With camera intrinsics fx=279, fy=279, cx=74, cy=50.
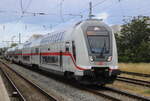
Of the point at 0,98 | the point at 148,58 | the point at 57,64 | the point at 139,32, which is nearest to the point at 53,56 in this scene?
the point at 57,64

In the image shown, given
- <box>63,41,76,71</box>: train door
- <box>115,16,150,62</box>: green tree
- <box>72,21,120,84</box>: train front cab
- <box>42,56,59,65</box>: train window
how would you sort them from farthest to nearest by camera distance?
<box>115,16,150,62</box>: green tree
<box>42,56,59,65</box>: train window
<box>63,41,76,71</box>: train door
<box>72,21,120,84</box>: train front cab

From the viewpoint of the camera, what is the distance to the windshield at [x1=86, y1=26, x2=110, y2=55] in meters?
13.9

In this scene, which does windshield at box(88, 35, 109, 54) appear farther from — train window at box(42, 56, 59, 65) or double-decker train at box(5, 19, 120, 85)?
train window at box(42, 56, 59, 65)

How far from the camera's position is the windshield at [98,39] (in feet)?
45.6

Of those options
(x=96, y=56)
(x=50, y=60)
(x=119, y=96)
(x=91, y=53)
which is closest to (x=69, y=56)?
(x=91, y=53)

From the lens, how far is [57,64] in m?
17.5

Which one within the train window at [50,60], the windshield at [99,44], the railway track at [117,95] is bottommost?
the railway track at [117,95]

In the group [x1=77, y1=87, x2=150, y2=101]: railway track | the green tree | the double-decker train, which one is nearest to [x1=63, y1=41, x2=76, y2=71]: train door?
the double-decker train

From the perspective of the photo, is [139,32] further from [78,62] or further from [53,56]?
[78,62]

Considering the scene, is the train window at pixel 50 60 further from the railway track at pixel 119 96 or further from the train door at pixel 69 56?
the railway track at pixel 119 96

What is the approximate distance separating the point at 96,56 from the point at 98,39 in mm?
939

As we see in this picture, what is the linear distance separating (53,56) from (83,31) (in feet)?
16.1

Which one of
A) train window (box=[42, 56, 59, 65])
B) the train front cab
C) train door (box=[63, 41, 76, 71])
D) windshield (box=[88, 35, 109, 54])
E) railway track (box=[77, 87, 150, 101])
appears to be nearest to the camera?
railway track (box=[77, 87, 150, 101])

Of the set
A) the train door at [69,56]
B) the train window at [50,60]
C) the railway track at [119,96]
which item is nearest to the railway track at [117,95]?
the railway track at [119,96]
